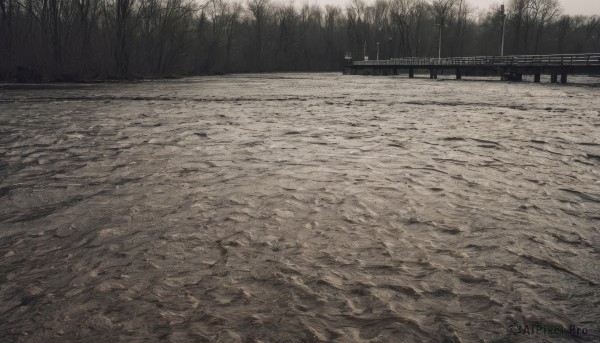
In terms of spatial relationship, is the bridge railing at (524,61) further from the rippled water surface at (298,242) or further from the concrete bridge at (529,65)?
the rippled water surface at (298,242)

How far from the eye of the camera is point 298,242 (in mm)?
3559

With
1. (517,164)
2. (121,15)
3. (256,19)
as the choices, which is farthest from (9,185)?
(256,19)

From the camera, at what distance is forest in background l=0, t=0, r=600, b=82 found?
128ft

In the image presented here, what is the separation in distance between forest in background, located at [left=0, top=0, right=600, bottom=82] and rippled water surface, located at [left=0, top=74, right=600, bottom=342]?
1341 inches

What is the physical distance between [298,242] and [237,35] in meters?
98.0

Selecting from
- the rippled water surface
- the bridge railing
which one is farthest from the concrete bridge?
the rippled water surface

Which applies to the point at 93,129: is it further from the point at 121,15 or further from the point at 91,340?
the point at 121,15

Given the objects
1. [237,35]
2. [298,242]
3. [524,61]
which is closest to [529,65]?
[524,61]

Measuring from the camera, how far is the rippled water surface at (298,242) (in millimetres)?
2447

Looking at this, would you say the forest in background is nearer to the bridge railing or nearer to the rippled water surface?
the bridge railing

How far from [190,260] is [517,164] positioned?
4.88 metres

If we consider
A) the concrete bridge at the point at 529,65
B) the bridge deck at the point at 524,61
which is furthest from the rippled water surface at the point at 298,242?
the bridge deck at the point at 524,61

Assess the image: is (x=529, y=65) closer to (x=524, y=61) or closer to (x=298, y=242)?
(x=524, y=61)

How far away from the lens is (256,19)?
9481 cm
